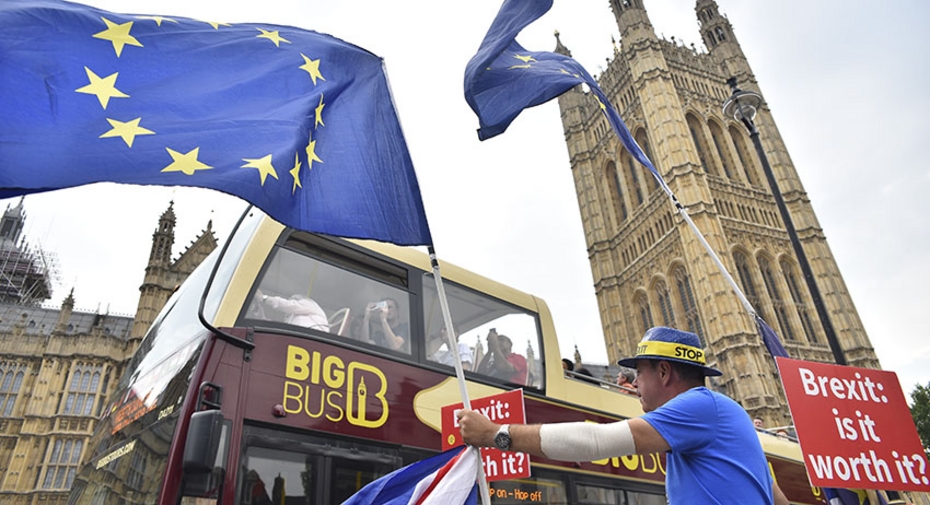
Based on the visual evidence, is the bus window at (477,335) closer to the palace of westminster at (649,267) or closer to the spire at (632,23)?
the palace of westminster at (649,267)

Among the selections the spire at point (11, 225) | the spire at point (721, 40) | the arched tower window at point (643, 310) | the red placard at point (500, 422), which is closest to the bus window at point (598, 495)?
the red placard at point (500, 422)

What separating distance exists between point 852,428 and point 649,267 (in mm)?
42090

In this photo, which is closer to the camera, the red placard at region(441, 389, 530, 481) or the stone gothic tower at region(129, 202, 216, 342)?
the red placard at region(441, 389, 530, 481)

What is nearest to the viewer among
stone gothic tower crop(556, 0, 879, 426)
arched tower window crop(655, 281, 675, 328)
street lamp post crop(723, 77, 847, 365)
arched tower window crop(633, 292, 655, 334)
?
street lamp post crop(723, 77, 847, 365)

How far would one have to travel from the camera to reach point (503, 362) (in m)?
5.07

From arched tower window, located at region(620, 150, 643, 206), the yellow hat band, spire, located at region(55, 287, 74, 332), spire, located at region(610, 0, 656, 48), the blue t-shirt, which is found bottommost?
the blue t-shirt

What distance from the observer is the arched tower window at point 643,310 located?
4366 cm

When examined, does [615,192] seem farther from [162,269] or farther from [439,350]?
[439,350]

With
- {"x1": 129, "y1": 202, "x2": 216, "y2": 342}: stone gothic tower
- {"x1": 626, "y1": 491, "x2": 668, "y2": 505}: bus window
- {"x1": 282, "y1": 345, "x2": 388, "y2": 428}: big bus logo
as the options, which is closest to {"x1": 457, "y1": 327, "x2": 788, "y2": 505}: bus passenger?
{"x1": 282, "y1": 345, "x2": 388, "y2": 428}: big bus logo

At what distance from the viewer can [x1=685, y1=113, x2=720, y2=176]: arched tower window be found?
1735 inches

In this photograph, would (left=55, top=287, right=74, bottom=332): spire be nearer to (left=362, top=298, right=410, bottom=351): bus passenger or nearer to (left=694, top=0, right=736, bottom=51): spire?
(left=362, top=298, right=410, bottom=351): bus passenger

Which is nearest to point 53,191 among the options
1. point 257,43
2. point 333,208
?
point 333,208

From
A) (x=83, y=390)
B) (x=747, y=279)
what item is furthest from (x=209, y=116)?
(x=747, y=279)

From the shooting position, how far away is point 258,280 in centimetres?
373
